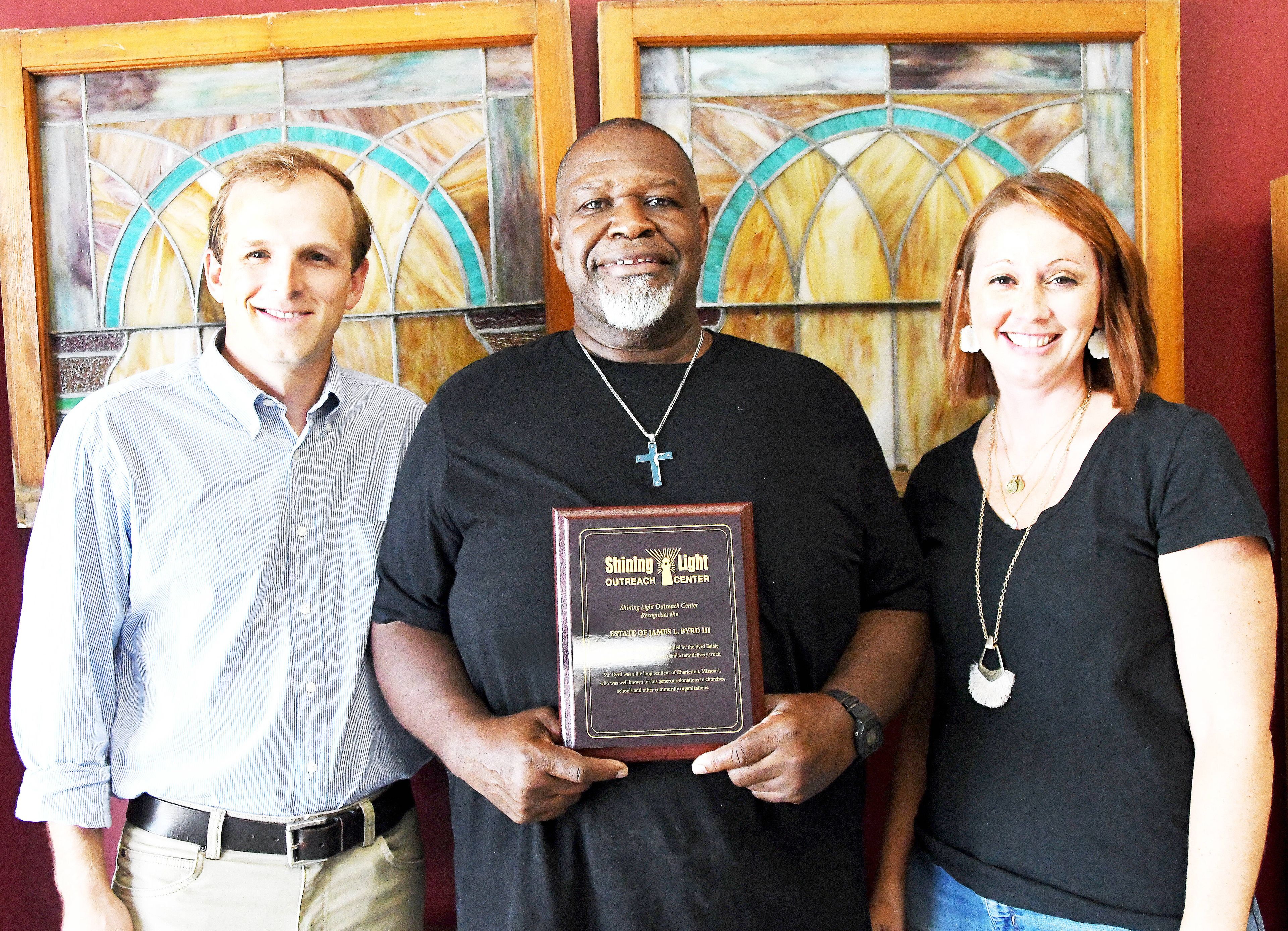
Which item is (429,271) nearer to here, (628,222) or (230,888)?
(628,222)

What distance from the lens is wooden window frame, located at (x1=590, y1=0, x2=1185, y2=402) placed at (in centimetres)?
216

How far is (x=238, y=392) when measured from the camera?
1760 mm

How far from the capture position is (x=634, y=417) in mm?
1707

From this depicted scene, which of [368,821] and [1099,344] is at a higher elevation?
[1099,344]

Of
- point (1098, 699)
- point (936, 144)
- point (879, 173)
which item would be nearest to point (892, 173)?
point (879, 173)

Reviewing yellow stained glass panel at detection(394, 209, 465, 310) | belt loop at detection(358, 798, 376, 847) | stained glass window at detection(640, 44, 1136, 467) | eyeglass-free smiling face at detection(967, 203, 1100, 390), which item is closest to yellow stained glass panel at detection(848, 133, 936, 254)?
stained glass window at detection(640, 44, 1136, 467)

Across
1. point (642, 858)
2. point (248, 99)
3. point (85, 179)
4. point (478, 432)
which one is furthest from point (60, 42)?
point (642, 858)

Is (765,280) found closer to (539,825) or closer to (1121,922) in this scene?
(539,825)

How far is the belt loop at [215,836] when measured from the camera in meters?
1.66

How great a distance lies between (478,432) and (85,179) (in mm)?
1337

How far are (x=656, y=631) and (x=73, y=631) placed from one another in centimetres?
106

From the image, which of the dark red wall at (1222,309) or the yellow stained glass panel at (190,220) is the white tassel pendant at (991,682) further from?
the yellow stained glass panel at (190,220)

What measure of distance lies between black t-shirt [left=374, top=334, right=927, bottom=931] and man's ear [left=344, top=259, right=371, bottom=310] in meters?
0.29

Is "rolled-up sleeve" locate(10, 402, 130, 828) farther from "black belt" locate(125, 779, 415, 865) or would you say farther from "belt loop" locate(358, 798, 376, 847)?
"belt loop" locate(358, 798, 376, 847)
